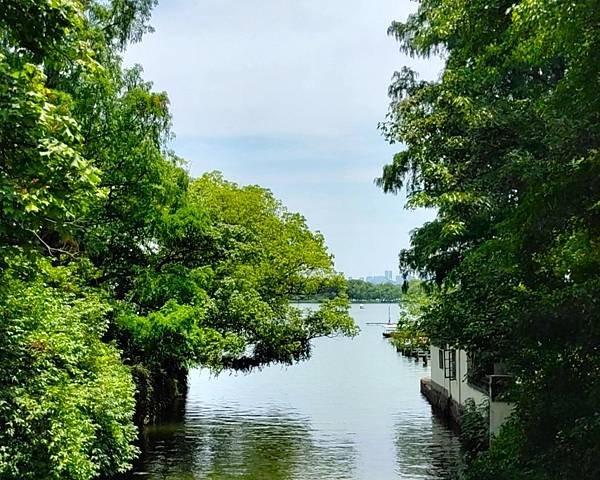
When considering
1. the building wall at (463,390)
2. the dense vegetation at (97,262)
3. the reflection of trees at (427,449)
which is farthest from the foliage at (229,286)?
the reflection of trees at (427,449)

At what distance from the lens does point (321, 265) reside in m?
32.7

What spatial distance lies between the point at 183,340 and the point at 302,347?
12018 mm

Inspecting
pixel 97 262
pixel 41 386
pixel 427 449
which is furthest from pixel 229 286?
pixel 41 386

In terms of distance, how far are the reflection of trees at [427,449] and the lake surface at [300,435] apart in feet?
0.09

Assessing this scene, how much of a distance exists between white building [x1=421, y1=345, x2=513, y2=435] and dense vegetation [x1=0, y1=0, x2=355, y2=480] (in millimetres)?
4398

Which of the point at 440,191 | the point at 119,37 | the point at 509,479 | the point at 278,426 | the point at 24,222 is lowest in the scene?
the point at 278,426

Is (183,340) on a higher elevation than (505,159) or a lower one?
lower

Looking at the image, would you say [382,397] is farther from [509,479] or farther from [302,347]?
[509,479]

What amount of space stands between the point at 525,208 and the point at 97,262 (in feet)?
45.9

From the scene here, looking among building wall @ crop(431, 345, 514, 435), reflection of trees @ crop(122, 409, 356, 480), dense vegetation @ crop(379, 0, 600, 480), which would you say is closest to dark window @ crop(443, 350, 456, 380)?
building wall @ crop(431, 345, 514, 435)

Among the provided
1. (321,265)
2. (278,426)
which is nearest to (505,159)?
(278,426)

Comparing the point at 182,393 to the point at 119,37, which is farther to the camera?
the point at 182,393

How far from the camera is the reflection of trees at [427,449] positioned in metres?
18.2

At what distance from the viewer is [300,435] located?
79.2 feet
